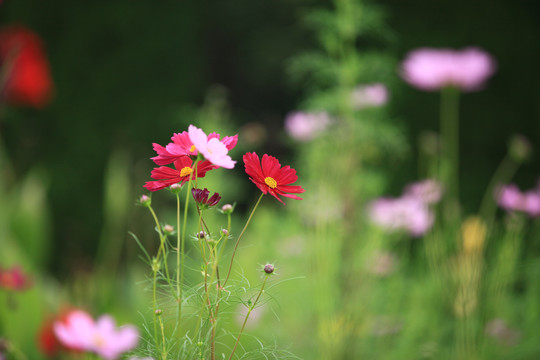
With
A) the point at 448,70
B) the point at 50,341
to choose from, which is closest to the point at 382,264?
the point at 448,70

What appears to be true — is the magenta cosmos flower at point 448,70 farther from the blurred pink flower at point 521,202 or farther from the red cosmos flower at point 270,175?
the red cosmos flower at point 270,175

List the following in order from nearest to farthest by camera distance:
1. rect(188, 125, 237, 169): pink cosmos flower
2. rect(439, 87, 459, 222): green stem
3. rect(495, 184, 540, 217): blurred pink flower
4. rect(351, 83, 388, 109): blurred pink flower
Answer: rect(188, 125, 237, 169): pink cosmos flower, rect(495, 184, 540, 217): blurred pink flower, rect(351, 83, 388, 109): blurred pink flower, rect(439, 87, 459, 222): green stem

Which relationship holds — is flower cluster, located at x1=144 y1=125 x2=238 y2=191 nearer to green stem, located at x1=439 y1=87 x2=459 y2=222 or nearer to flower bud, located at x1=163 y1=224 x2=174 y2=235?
flower bud, located at x1=163 y1=224 x2=174 y2=235

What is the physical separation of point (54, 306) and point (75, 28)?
1.85 meters

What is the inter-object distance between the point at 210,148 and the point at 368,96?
35.9 inches

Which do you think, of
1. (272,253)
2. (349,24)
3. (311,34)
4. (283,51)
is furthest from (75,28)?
(349,24)

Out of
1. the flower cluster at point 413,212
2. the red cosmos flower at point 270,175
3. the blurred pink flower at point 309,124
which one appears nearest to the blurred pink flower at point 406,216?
the flower cluster at point 413,212

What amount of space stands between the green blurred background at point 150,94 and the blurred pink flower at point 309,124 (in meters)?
0.37

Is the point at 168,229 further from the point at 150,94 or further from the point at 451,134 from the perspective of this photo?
the point at 150,94

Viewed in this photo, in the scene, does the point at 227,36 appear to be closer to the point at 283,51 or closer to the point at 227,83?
the point at 227,83

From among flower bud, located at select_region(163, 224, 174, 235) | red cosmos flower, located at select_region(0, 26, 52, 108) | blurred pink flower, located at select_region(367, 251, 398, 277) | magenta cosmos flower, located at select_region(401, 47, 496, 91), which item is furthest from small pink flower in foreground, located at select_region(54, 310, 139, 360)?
red cosmos flower, located at select_region(0, 26, 52, 108)

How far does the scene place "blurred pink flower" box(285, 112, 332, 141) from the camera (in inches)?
47.8

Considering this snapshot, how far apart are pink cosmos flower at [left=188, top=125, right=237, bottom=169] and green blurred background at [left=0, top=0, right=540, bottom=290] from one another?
4.28ft

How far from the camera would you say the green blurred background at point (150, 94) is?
1.84 metres
